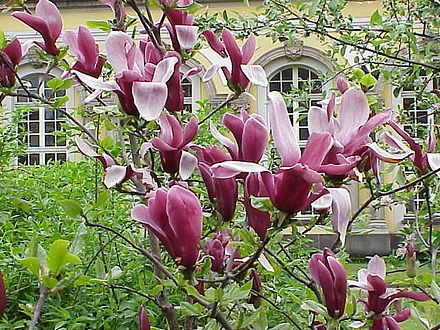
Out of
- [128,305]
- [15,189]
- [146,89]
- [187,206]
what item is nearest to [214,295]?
[187,206]

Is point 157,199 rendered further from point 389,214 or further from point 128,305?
point 389,214

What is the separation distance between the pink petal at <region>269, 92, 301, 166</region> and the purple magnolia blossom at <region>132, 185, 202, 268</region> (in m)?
0.10

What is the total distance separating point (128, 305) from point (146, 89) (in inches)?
44.2

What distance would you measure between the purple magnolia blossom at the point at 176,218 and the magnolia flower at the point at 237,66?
0.26 metres

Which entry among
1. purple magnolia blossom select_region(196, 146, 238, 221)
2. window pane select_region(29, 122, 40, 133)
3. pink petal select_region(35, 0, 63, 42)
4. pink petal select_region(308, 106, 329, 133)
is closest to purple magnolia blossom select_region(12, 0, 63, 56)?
pink petal select_region(35, 0, 63, 42)

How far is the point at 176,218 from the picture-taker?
665 mm

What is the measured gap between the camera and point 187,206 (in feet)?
2.18

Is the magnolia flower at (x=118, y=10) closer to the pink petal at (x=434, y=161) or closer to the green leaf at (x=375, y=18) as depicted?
the pink petal at (x=434, y=161)

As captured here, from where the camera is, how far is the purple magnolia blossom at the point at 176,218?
660mm

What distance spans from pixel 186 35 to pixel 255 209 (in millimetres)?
358

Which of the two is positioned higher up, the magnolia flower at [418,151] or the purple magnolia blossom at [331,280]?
the magnolia flower at [418,151]

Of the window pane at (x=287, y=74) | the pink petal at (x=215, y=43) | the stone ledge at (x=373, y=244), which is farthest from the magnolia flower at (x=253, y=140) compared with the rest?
the window pane at (x=287, y=74)

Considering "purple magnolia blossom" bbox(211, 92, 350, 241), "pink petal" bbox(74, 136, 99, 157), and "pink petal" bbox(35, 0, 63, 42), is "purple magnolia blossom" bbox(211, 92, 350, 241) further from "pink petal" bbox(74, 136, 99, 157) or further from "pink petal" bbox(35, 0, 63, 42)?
"pink petal" bbox(35, 0, 63, 42)

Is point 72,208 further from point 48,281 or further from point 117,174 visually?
point 48,281
